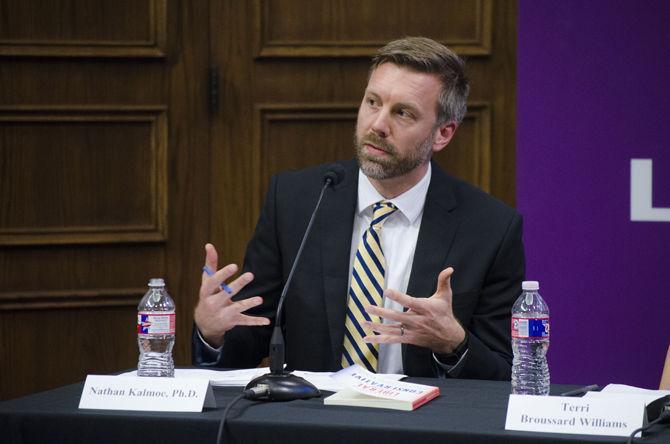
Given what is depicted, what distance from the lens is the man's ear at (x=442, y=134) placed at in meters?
2.77

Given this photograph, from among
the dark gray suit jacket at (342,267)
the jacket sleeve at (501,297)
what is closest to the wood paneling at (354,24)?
the dark gray suit jacket at (342,267)

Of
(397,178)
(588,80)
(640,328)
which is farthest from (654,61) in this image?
(397,178)

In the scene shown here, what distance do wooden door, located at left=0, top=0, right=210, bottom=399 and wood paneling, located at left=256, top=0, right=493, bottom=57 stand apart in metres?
0.26

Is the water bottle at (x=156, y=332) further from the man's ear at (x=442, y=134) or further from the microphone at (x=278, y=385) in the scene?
the man's ear at (x=442, y=134)

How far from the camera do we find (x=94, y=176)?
12.2ft

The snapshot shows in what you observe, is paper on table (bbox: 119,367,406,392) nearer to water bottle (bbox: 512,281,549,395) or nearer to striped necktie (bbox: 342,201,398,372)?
water bottle (bbox: 512,281,549,395)

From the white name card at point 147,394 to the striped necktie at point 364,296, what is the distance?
2.40 feet

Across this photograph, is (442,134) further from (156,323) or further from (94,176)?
(94,176)

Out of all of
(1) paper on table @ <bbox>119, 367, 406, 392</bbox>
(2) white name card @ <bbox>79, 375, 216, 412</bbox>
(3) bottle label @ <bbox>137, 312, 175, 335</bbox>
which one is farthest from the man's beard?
(2) white name card @ <bbox>79, 375, 216, 412</bbox>

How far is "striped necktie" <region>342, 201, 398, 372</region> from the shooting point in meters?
2.46

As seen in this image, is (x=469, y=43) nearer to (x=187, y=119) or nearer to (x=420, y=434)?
(x=187, y=119)

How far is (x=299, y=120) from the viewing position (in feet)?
12.5

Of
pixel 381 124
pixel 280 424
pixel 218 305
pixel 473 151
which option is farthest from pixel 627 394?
pixel 473 151

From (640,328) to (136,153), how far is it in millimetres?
1872
